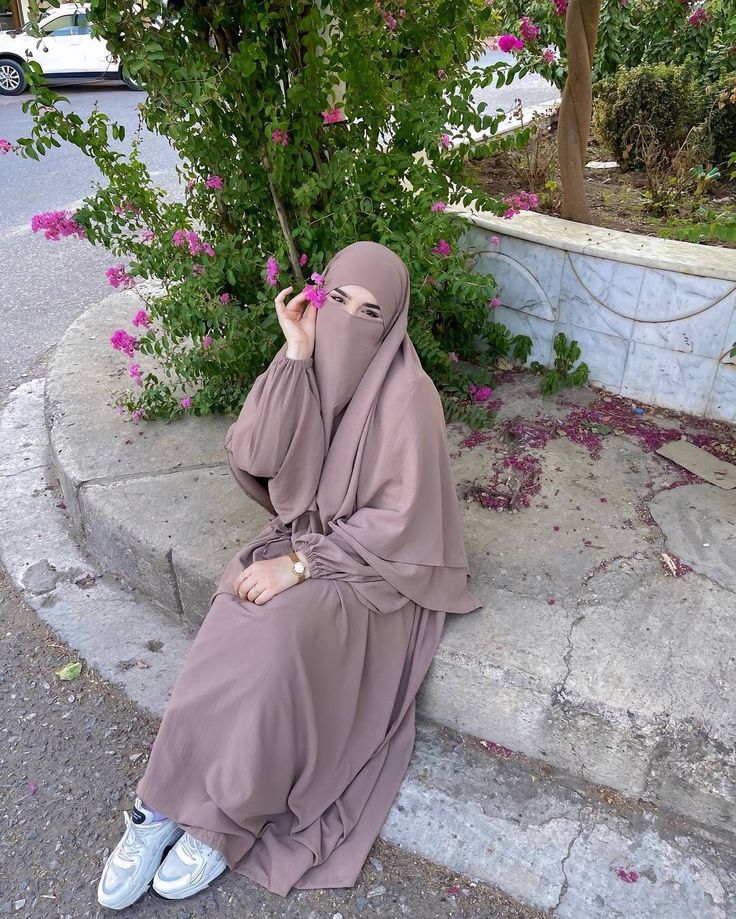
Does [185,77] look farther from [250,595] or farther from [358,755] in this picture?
[358,755]

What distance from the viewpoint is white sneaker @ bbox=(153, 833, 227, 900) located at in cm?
183

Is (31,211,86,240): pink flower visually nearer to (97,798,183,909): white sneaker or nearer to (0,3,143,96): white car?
(97,798,183,909): white sneaker

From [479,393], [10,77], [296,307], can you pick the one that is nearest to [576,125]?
[479,393]

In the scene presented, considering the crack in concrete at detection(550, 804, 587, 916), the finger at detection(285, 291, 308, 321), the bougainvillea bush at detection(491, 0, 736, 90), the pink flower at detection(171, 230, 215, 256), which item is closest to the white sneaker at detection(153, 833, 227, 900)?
the crack in concrete at detection(550, 804, 587, 916)

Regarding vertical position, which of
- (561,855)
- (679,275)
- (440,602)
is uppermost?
(679,275)

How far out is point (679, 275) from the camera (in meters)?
2.90

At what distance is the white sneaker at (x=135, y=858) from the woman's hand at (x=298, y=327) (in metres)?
1.15

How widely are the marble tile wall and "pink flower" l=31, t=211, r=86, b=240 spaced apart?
5.38 ft

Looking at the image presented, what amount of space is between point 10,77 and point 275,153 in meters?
12.6

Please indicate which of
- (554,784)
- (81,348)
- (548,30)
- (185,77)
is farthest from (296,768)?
(548,30)

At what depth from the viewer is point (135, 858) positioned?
1.84 meters

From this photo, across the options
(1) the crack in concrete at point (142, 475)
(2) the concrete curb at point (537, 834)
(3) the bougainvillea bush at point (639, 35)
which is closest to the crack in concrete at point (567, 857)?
(2) the concrete curb at point (537, 834)

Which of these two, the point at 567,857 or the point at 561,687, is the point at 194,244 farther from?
the point at 567,857

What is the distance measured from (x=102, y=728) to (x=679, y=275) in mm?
2457
